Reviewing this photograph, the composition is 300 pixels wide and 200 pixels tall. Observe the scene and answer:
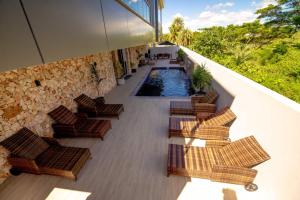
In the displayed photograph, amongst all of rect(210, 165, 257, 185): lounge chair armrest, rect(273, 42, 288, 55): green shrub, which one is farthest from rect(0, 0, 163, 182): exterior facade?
rect(273, 42, 288, 55): green shrub

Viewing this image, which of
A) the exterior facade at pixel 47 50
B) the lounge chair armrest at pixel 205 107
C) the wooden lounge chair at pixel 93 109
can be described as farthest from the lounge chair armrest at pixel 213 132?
the exterior facade at pixel 47 50

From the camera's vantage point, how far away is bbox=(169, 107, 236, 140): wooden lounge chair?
Answer: 198 inches

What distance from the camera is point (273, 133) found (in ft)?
11.0

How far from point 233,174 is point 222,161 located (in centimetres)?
40

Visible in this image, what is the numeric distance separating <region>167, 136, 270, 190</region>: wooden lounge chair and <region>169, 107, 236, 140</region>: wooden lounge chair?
53 centimetres

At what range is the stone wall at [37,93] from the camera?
426cm

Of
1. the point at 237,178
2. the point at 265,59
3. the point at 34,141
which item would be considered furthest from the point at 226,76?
the point at 265,59

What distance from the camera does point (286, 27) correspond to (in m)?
28.5

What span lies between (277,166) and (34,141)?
5.96m

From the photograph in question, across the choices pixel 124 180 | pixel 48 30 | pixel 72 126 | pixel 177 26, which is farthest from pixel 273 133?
pixel 177 26

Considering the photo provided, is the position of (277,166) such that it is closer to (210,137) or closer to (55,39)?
(210,137)

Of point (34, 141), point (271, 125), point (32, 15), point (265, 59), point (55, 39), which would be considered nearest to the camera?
point (32, 15)

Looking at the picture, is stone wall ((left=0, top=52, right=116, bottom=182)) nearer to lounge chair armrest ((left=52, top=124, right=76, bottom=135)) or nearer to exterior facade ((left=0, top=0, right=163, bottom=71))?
lounge chair armrest ((left=52, top=124, right=76, bottom=135))

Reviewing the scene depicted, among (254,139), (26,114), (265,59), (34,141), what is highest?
(26,114)
